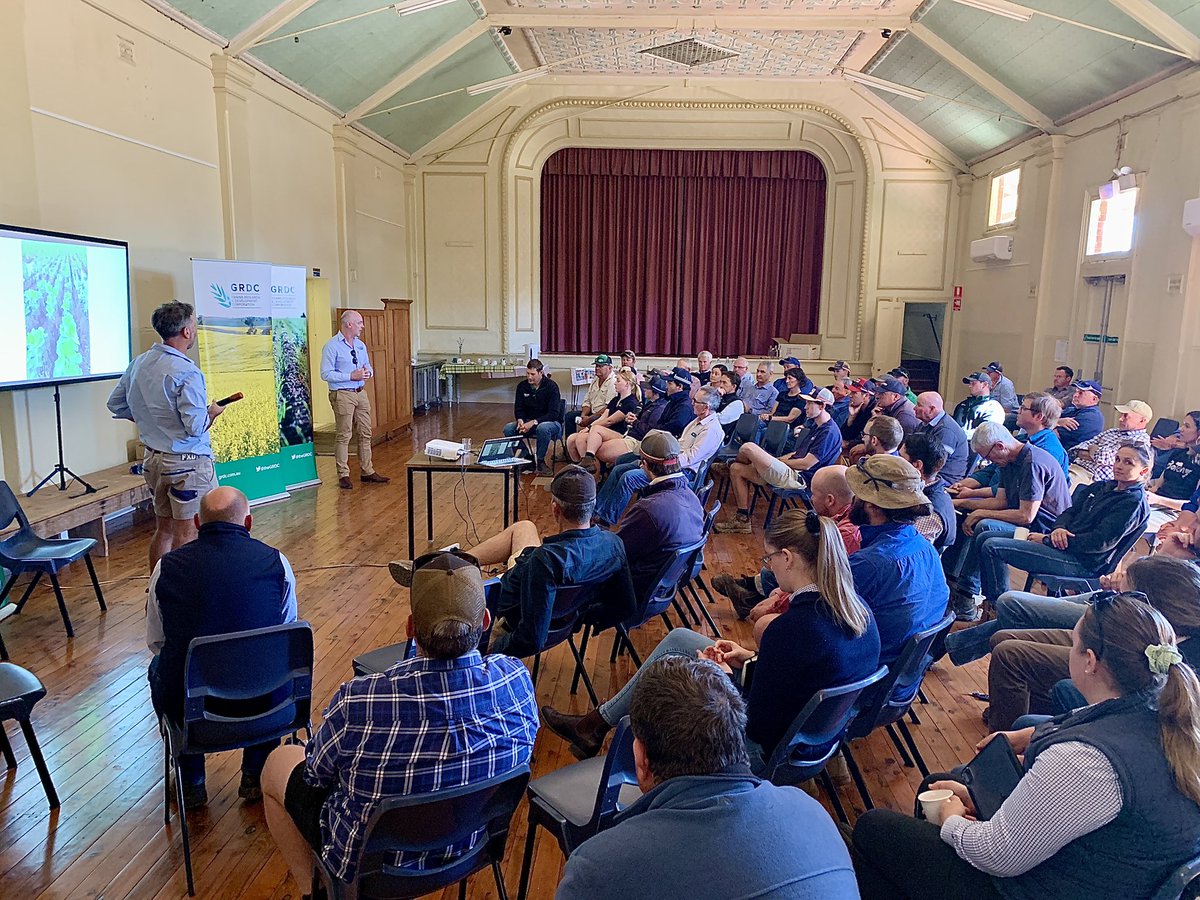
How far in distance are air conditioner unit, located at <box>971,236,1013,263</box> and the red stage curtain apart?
2.75 metres

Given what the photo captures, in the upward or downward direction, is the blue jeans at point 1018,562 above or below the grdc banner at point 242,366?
below

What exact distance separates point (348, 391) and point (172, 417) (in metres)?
3.30

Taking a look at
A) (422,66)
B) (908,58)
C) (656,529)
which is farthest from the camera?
(908,58)

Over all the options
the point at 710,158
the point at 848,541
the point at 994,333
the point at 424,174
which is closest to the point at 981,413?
the point at 848,541

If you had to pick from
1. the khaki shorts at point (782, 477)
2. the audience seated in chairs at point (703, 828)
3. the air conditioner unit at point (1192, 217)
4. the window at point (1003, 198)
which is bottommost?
the khaki shorts at point (782, 477)

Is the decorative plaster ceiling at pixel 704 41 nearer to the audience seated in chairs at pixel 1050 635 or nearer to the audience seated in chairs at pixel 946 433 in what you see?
the audience seated in chairs at pixel 946 433

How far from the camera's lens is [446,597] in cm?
195

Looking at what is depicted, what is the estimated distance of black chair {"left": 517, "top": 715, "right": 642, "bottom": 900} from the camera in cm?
194

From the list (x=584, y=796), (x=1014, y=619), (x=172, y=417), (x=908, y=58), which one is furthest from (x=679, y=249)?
(x=584, y=796)

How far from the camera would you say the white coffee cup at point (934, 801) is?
1.96 meters

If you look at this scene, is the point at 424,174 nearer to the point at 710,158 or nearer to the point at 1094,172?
the point at 710,158

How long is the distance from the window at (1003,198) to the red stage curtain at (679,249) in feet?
9.09

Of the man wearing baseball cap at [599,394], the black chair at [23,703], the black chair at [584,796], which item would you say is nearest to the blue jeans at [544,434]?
the man wearing baseball cap at [599,394]

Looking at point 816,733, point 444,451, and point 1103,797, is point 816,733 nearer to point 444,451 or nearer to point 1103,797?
point 1103,797
